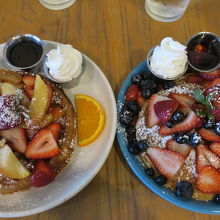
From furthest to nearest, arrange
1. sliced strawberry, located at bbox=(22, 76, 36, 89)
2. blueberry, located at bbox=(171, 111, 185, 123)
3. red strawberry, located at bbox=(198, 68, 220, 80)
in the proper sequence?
red strawberry, located at bbox=(198, 68, 220, 80), sliced strawberry, located at bbox=(22, 76, 36, 89), blueberry, located at bbox=(171, 111, 185, 123)

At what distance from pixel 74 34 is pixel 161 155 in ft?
3.23

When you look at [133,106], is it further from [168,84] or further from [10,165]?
[10,165]

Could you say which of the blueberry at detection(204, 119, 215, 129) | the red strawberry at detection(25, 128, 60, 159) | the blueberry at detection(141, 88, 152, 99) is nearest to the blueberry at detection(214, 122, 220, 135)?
the blueberry at detection(204, 119, 215, 129)

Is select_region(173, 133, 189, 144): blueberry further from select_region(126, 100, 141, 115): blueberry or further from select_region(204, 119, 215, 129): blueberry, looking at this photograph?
select_region(126, 100, 141, 115): blueberry

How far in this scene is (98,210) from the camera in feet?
4.38

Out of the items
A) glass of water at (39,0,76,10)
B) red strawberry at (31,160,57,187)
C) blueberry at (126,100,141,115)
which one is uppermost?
glass of water at (39,0,76,10)

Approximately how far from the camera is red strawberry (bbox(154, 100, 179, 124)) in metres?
1.29

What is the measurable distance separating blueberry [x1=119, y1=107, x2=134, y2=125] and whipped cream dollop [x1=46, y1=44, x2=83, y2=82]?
324mm

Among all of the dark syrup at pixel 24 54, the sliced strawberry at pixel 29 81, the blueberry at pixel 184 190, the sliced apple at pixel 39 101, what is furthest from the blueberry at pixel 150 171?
the dark syrup at pixel 24 54

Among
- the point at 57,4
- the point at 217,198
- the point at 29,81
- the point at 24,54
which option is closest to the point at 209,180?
the point at 217,198

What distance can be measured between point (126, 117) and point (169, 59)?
375mm

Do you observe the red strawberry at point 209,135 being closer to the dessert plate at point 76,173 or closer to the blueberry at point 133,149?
the blueberry at point 133,149

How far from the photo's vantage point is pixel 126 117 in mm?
1391

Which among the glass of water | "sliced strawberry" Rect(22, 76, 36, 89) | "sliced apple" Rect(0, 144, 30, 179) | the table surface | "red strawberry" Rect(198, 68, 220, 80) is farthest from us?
the glass of water
